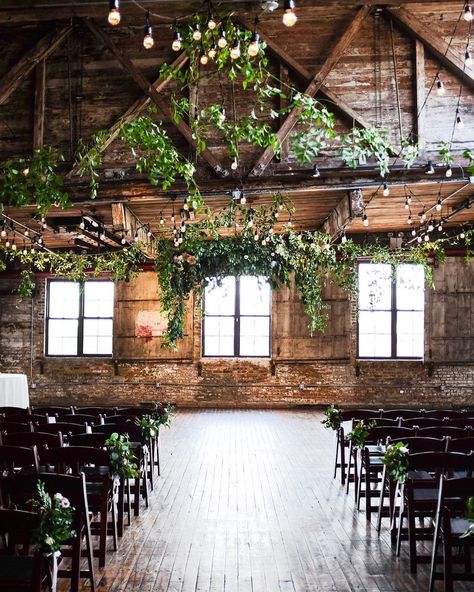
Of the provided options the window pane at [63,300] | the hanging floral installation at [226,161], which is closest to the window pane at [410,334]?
the hanging floral installation at [226,161]

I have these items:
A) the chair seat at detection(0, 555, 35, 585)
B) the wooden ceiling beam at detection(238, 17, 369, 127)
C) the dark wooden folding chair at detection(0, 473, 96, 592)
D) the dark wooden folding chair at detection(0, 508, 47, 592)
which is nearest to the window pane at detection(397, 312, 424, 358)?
the wooden ceiling beam at detection(238, 17, 369, 127)

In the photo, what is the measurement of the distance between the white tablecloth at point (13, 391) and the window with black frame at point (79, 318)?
224 inches

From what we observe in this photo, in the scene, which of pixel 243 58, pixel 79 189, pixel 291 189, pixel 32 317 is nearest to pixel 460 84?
pixel 291 189

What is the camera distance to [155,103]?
905 centimetres

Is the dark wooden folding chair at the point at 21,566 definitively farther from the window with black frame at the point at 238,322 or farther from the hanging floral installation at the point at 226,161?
the window with black frame at the point at 238,322

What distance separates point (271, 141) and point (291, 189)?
129 cm

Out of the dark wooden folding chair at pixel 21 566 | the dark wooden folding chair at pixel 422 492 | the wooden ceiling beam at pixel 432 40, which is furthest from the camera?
the wooden ceiling beam at pixel 432 40

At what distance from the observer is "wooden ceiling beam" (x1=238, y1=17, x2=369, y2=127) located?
9061 mm

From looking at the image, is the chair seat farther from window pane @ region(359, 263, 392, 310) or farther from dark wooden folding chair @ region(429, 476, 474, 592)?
window pane @ region(359, 263, 392, 310)

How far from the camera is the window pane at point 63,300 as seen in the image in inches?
706

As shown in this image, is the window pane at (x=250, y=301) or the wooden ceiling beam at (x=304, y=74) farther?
the window pane at (x=250, y=301)

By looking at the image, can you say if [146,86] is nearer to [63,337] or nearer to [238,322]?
[238,322]

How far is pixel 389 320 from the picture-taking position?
16844 millimetres

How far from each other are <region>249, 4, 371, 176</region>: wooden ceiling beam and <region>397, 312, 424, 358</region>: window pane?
29.5ft
